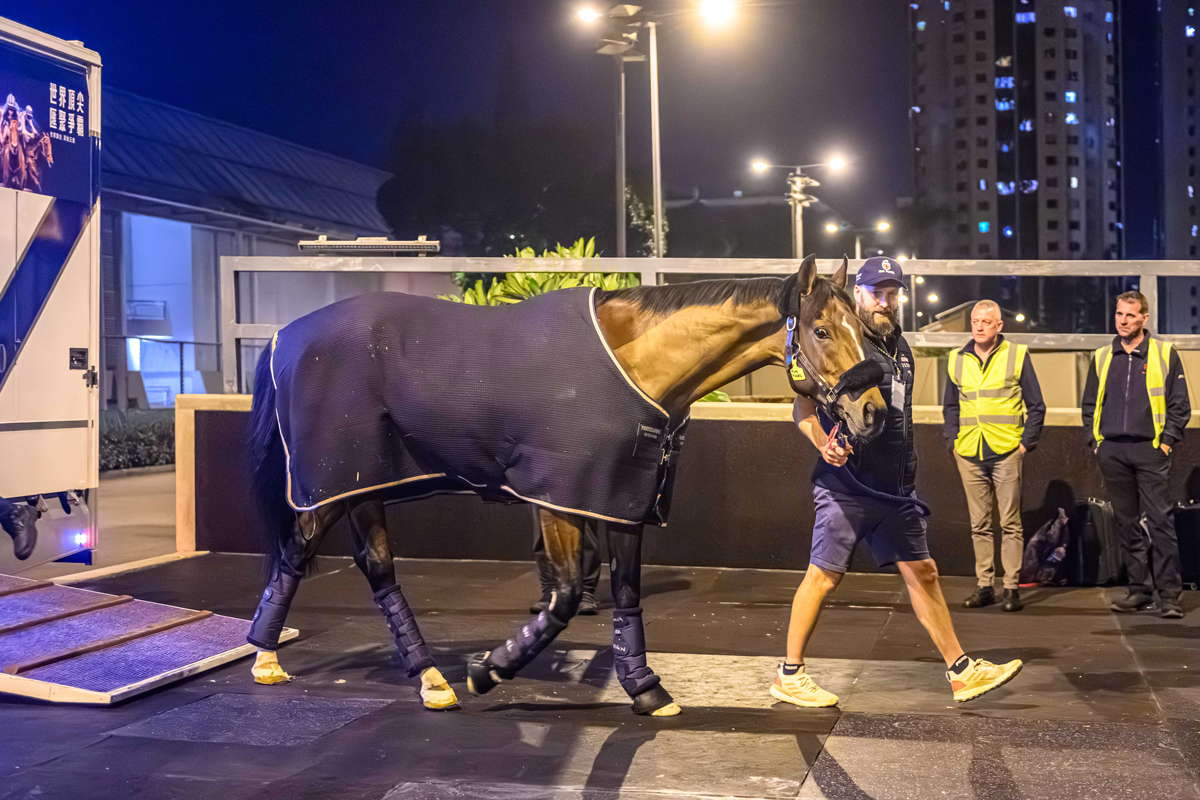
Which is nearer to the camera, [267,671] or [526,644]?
[526,644]

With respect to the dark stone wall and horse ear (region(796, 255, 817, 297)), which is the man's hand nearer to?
horse ear (region(796, 255, 817, 297))

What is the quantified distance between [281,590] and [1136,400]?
4.98 m

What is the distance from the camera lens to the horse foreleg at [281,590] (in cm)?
490

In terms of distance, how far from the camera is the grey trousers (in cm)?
676

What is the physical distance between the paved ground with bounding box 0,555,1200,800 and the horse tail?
68 centimetres

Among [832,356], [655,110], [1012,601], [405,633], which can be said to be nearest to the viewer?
[832,356]

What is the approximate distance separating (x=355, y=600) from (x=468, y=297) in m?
3.10

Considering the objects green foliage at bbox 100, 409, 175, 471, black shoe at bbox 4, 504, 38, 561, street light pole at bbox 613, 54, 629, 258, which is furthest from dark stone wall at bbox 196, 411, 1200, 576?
green foliage at bbox 100, 409, 175, 471

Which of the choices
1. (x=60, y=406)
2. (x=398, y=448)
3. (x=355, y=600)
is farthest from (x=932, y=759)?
(x=60, y=406)

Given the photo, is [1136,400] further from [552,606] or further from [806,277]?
[552,606]

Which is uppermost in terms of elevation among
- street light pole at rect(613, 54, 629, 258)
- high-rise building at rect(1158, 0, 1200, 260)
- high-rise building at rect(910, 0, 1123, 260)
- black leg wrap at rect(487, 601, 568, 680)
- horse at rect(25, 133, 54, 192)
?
high-rise building at rect(910, 0, 1123, 260)

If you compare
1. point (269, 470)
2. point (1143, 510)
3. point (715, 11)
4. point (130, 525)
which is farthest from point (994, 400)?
point (130, 525)

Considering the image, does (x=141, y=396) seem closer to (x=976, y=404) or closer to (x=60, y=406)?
(x=60, y=406)

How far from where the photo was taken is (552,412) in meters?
4.09
